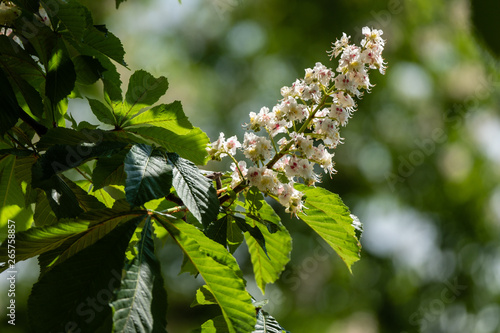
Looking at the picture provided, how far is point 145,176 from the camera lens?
77cm

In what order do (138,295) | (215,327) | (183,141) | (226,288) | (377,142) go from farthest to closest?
(377,142), (183,141), (215,327), (226,288), (138,295)

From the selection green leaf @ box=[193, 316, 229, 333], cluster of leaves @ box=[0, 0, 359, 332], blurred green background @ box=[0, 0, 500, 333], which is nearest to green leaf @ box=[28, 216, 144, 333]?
cluster of leaves @ box=[0, 0, 359, 332]

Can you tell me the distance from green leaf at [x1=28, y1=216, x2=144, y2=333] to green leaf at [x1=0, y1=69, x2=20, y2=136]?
1.04 ft

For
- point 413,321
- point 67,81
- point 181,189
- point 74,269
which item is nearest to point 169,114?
point 67,81

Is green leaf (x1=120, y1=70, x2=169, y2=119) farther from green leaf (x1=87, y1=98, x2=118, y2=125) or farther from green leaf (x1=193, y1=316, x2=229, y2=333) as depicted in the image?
green leaf (x1=193, y1=316, x2=229, y2=333)

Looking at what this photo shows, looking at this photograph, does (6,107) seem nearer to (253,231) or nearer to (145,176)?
(145,176)

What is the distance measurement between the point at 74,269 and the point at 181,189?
216 millimetres

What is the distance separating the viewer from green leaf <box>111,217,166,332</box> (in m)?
0.66

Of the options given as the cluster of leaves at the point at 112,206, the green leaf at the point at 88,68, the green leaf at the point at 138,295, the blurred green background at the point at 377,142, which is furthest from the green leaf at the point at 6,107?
the blurred green background at the point at 377,142

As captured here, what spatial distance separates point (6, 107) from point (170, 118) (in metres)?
0.37

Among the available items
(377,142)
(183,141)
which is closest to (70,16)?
(183,141)

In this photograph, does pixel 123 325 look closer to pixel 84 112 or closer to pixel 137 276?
pixel 137 276

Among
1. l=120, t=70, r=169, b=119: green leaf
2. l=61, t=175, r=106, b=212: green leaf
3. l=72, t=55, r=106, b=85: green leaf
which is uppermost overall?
l=72, t=55, r=106, b=85: green leaf

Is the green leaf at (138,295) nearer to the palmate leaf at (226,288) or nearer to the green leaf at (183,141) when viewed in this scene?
the palmate leaf at (226,288)
